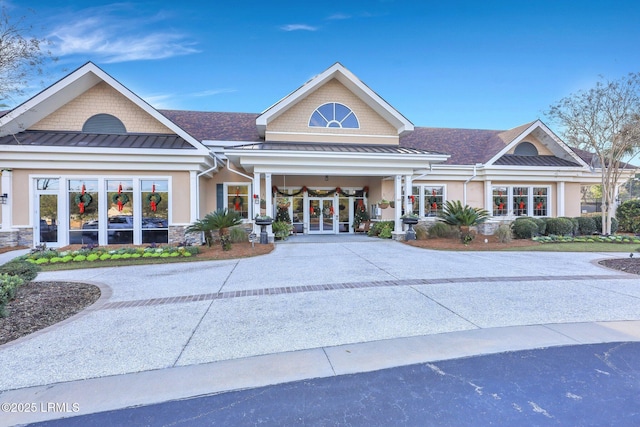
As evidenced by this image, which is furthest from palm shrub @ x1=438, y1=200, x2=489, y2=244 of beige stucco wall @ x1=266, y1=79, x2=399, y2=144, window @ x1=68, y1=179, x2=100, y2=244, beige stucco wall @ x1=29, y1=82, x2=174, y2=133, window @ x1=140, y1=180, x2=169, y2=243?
window @ x1=68, y1=179, x2=100, y2=244

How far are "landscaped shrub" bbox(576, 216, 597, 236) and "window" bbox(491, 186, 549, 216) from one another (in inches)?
63.0

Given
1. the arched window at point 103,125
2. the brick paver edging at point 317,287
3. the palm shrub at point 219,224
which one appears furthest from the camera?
the arched window at point 103,125

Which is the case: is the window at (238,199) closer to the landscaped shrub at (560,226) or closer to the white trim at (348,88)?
the white trim at (348,88)

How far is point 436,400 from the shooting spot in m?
2.78

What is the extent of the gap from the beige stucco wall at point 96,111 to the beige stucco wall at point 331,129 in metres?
5.99

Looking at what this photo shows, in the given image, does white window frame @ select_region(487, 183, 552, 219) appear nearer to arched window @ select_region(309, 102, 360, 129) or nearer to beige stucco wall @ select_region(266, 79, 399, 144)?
beige stucco wall @ select_region(266, 79, 399, 144)

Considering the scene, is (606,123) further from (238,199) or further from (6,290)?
(6,290)

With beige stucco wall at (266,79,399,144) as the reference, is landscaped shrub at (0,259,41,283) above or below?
below

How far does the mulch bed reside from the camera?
470 cm

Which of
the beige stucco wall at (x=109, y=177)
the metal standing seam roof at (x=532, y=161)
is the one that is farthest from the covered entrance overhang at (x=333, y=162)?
the metal standing seam roof at (x=532, y=161)

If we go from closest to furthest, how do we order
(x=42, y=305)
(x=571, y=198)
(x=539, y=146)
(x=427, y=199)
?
(x=42, y=305), (x=427, y=199), (x=571, y=198), (x=539, y=146)

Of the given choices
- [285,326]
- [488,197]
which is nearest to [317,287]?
[285,326]

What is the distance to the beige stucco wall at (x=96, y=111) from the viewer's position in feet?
44.8

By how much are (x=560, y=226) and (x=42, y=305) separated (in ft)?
66.4
